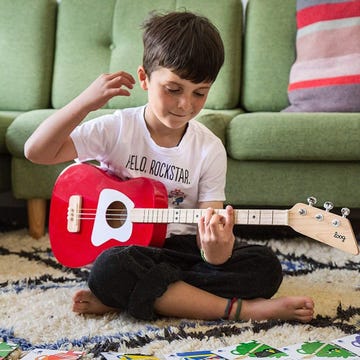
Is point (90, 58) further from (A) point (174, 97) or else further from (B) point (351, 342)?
(B) point (351, 342)

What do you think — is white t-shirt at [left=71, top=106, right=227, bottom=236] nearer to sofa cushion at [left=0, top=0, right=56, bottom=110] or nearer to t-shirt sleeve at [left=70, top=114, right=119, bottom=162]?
t-shirt sleeve at [left=70, top=114, right=119, bottom=162]

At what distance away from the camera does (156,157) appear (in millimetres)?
1381

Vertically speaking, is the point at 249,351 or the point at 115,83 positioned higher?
the point at 115,83

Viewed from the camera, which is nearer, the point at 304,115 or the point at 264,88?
the point at 304,115

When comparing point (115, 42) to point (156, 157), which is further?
point (115, 42)

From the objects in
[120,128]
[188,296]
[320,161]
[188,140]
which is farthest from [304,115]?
[188,296]

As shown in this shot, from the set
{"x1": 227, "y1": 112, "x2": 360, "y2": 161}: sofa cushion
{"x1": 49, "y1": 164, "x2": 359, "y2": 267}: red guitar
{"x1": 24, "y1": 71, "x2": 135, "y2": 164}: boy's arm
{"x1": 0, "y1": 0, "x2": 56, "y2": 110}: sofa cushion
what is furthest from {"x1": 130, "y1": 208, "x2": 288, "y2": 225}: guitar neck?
{"x1": 0, "y1": 0, "x2": 56, "y2": 110}: sofa cushion

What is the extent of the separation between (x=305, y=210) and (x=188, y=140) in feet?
1.30

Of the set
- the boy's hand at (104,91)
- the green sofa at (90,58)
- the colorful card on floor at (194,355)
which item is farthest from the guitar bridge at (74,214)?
the green sofa at (90,58)

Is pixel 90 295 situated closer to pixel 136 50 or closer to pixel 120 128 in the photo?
pixel 120 128

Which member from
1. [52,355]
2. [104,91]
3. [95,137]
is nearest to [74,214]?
[95,137]

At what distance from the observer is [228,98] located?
2.33 metres

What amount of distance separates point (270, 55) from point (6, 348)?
Result: 1.64m

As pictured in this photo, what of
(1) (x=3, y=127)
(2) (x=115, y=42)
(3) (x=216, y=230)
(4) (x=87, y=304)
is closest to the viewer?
(3) (x=216, y=230)
